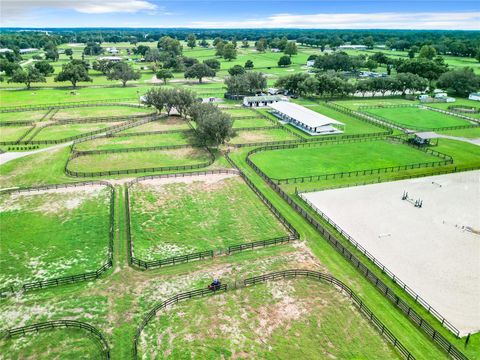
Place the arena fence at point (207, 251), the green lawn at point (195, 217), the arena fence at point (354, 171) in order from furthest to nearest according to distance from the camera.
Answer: the arena fence at point (354, 171), the green lawn at point (195, 217), the arena fence at point (207, 251)

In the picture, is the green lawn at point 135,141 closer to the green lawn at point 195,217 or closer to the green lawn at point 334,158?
the green lawn at point 334,158

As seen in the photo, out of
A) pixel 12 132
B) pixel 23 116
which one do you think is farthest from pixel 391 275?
pixel 23 116

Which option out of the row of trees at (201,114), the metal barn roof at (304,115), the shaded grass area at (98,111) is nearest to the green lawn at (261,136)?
the row of trees at (201,114)

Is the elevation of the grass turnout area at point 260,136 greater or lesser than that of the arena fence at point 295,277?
greater

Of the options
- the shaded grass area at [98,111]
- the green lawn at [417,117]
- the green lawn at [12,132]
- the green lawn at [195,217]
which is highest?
the shaded grass area at [98,111]

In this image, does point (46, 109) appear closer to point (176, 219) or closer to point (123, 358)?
point (176, 219)

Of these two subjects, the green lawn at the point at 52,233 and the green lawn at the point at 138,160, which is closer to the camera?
the green lawn at the point at 52,233
